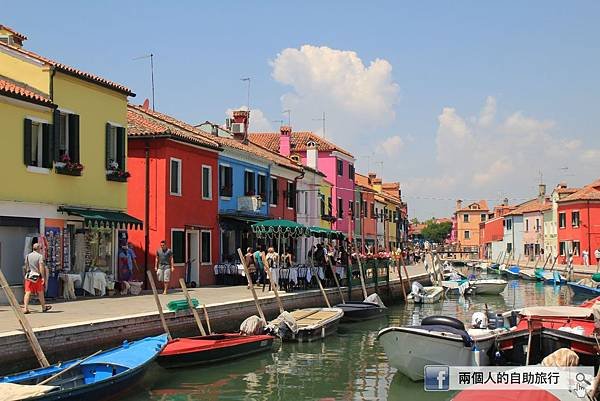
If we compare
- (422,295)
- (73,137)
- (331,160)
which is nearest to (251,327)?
(73,137)

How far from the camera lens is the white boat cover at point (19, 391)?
11.0 meters

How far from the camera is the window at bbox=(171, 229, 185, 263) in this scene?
88.8 feet

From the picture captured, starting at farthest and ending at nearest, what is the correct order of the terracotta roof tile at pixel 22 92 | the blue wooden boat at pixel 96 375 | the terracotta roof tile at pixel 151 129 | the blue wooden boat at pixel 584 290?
the blue wooden boat at pixel 584 290
the terracotta roof tile at pixel 151 129
the terracotta roof tile at pixel 22 92
the blue wooden boat at pixel 96 375

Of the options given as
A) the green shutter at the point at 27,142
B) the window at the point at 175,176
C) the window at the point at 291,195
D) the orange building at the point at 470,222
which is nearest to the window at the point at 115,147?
the window at the point at 175,176

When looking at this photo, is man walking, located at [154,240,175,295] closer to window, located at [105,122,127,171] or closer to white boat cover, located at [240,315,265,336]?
window, located at [105,122,127,171]

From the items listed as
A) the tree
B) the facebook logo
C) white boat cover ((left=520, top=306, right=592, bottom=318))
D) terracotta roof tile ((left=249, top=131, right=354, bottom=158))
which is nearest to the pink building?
terracotta roof tile ((left=249, top=131, right=354, bottom=158))

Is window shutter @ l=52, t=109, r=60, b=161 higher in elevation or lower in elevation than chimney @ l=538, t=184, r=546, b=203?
lower

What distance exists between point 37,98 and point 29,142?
1.24 metres

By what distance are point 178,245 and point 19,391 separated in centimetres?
1632

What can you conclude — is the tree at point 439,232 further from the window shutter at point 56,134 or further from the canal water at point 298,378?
the window shutter at point 56,134

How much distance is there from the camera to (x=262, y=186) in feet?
116

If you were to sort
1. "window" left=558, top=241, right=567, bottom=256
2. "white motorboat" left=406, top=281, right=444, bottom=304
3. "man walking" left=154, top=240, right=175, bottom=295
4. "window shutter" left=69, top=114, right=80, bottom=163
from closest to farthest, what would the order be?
"window shutter" left=69, top=114, right=80, bottom=163 < "man walking" left=154, top=240, right=175, bottom=295 < "white motorboat" left=406, top=281, right=444, bottom=304 < "window" left=558, top=241, right=567, bottom=256

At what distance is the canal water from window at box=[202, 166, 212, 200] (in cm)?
939

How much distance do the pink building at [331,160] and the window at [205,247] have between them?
63.4ft
